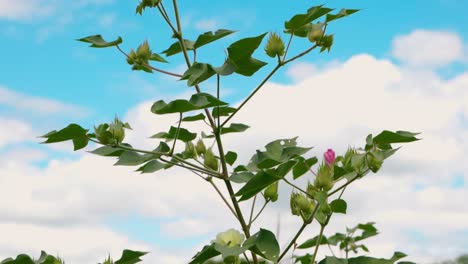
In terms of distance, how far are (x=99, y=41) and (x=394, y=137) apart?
1136mm

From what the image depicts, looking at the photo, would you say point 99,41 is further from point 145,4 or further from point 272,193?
point 272,193

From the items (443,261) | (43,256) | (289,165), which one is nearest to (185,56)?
(289,165)

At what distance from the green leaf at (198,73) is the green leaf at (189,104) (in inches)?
A: 2.0

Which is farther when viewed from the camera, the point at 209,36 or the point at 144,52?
the point at 144,52

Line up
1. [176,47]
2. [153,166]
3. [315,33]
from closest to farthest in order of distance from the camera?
[153,166] → [315,33] → [176,47]

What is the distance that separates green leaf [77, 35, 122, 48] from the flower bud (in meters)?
0.72

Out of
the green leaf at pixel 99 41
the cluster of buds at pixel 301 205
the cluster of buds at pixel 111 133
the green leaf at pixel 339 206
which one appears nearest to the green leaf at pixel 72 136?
the cluster of buds at pixel 111 133

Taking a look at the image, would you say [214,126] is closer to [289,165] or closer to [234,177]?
[234,177]

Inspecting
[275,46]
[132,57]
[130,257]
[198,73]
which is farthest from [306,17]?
[130,257]

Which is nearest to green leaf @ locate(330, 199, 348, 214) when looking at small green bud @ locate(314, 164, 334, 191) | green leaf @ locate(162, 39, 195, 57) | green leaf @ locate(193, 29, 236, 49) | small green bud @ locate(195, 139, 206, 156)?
small green bud @ locate(314, 164, 334, 191)

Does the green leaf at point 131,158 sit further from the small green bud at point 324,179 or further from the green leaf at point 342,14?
the green leaf at point 342,14

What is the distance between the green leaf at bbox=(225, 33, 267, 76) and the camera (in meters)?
2.01

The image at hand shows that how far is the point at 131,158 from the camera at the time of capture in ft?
7.27

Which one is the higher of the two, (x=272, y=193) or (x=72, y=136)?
(x=72, y=136)
